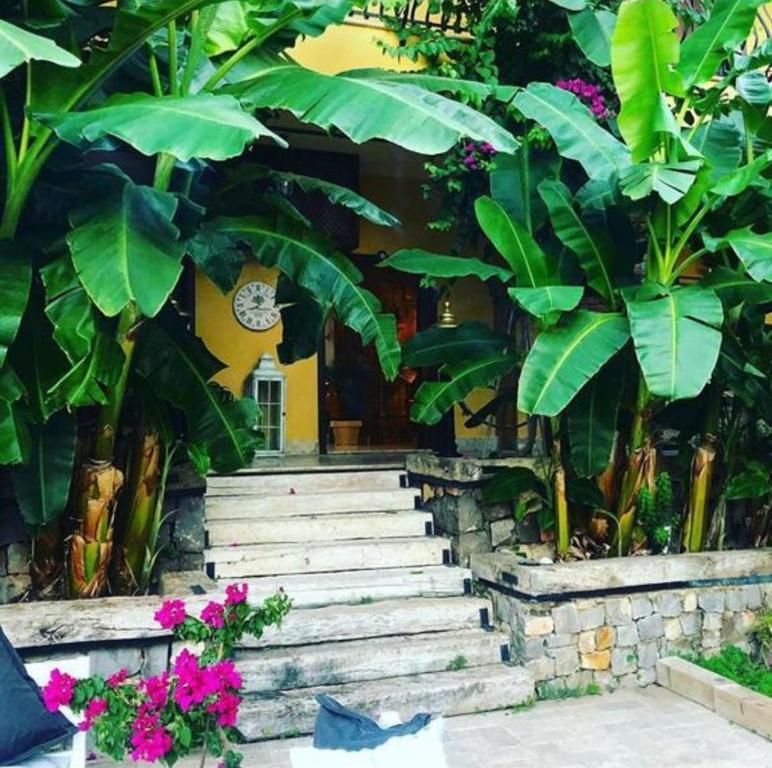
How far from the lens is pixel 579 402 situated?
16.0 feet

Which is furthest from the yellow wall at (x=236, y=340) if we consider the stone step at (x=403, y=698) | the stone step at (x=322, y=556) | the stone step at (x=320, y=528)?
the stone step at (x=403, y=698)

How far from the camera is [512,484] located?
5.38m

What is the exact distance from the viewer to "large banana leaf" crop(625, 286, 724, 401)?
3.96 meters

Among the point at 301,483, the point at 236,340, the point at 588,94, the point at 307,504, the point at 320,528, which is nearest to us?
the point at 320,528

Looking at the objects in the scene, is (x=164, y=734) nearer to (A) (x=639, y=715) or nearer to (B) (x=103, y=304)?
(B) (x=103, y=304)

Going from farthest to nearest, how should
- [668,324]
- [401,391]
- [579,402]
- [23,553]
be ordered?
[401,391]
[579,402]
[23,553]
[668,324]

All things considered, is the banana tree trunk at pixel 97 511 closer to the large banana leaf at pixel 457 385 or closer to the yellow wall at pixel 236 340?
the large banana leaf at pixel 457 385

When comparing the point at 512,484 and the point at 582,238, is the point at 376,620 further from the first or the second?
the point at 582,238

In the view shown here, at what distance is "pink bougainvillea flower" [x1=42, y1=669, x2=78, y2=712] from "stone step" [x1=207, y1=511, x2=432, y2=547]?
2671mm

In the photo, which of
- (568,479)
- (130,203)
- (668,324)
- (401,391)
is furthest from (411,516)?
(401,391)

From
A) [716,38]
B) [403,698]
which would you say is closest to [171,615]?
[403,698]

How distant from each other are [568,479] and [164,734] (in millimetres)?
3229

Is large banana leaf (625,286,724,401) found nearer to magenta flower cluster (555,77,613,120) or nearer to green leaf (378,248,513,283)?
green leaf (378,248,513,283)

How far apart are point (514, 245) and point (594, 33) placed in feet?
5.78
